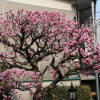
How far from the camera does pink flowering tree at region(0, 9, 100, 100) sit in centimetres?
724

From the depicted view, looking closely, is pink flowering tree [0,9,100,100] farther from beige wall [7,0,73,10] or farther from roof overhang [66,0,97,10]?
roof overhang [66,0,97,10]

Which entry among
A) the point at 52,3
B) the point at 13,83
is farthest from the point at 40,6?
the point at 13,83

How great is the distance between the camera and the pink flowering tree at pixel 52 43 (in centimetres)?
724

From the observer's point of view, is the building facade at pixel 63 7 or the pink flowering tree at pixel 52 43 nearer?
the pink flowering tree at pixel 52 43

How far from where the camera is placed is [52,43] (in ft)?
26.3

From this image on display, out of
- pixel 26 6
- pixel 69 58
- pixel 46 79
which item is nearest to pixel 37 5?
pixel 26 6

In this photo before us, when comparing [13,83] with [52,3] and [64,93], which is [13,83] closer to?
[64,93]

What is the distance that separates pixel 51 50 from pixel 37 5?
23.2 feet

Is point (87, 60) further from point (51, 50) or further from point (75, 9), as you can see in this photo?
point (75, 9)

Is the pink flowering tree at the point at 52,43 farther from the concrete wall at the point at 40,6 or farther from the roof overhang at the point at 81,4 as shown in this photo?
the roof overhang at the point at 81,4

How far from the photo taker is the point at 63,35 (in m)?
7.91

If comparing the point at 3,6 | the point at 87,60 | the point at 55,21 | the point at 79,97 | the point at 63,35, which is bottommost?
the point at 79,97

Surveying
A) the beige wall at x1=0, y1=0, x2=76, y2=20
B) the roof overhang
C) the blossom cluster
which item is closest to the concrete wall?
the beige wall at x1=0, y1=0, x2=76, y2=20

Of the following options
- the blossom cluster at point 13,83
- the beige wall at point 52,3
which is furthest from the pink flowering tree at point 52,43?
the beige wall at point 52,3
